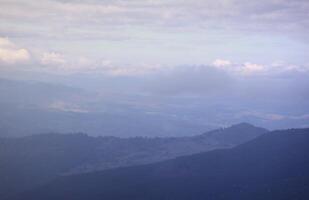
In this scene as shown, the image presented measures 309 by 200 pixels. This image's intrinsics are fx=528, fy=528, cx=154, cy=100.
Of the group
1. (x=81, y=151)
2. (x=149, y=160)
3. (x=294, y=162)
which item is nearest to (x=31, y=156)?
(x=81, y=151)

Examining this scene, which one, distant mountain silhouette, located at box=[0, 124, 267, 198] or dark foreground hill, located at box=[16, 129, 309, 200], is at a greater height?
distant mountain silhouette, located at box=[0, 124, 267, 198]

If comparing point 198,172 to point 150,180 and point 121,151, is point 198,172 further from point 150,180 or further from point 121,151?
point 121,151

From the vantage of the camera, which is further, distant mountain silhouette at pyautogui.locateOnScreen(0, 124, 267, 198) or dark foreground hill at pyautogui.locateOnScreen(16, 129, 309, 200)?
distant mountain silhouette at pyautogui.locateOnScreen(0, 124, 267, 198)

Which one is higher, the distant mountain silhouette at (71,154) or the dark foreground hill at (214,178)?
the distant mountain silhouette at (71,154)

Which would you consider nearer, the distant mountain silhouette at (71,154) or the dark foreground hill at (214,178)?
the dark foreground hill at (214,178)
